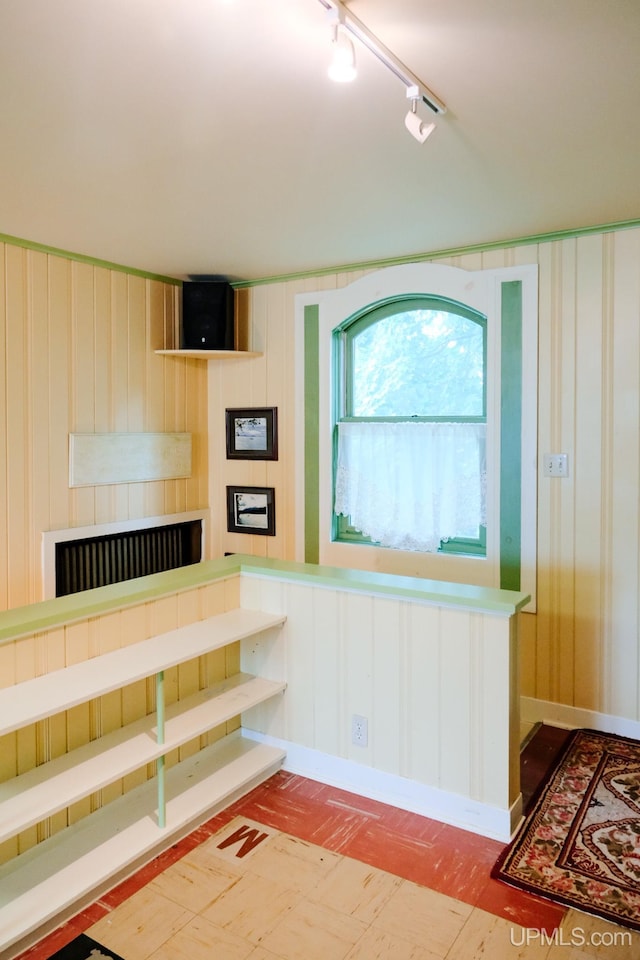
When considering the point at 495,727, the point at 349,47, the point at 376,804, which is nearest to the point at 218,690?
the point at 376,804

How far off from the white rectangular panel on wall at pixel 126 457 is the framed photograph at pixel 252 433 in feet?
0.97

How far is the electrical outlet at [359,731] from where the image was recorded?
8.77ft

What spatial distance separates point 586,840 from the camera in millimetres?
2365

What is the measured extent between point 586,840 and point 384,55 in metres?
2.58

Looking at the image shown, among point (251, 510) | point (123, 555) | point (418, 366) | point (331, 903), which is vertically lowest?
point (331, 903)

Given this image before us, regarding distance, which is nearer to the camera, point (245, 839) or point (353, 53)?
point (353, 53)

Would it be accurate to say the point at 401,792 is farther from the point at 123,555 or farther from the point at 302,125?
the point at 302,125

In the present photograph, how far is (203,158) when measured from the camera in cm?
240

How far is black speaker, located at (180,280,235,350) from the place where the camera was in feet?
13.5

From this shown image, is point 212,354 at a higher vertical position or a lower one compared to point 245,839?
higher

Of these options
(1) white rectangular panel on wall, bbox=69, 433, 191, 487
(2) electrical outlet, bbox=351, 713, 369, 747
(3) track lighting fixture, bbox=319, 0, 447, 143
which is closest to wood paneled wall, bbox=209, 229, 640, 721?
(2) electrical outlet, bbox=351, 713, 369, 747

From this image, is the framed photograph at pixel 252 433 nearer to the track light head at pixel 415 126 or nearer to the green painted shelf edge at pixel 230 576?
the green painted shelf edge at pixel 230 576

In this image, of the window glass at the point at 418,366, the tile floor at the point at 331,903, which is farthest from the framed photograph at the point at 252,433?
the tile floor at the point at 331,903

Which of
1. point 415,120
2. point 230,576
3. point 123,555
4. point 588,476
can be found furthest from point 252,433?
point 415,120
